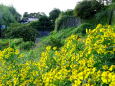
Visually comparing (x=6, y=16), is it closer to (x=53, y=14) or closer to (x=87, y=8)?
(x=53, y=14)

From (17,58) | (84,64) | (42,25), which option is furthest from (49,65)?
(42,25)

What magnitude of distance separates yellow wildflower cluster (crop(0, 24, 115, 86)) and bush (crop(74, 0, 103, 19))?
37.4ft

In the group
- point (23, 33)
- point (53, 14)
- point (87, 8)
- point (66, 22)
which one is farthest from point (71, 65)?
point (53, 14)

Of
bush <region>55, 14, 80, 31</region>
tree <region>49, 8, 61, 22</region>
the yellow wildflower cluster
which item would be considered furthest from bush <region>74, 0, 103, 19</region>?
the yellow wildflower cluster

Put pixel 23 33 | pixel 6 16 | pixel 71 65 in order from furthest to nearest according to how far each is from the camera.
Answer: pixel 6 16
pixel 23 33
pixel 71 65

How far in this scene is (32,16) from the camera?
40.1 meters

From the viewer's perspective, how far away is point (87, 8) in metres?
16.5

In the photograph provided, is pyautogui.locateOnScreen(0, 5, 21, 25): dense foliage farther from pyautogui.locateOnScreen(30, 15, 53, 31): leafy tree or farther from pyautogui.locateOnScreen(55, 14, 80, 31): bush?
pyautogui.locateOnScreen(55, 14, 80, 31): bush

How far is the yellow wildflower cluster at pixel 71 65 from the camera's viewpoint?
11.9ft

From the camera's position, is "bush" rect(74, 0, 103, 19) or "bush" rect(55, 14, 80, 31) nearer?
"bush" rect(74, 0, 103, 19)

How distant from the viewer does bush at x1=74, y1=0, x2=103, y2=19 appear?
53.0ft

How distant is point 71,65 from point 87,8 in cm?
1277

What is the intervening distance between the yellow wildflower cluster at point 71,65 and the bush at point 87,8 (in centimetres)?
1139

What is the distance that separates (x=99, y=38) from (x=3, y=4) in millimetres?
26765
